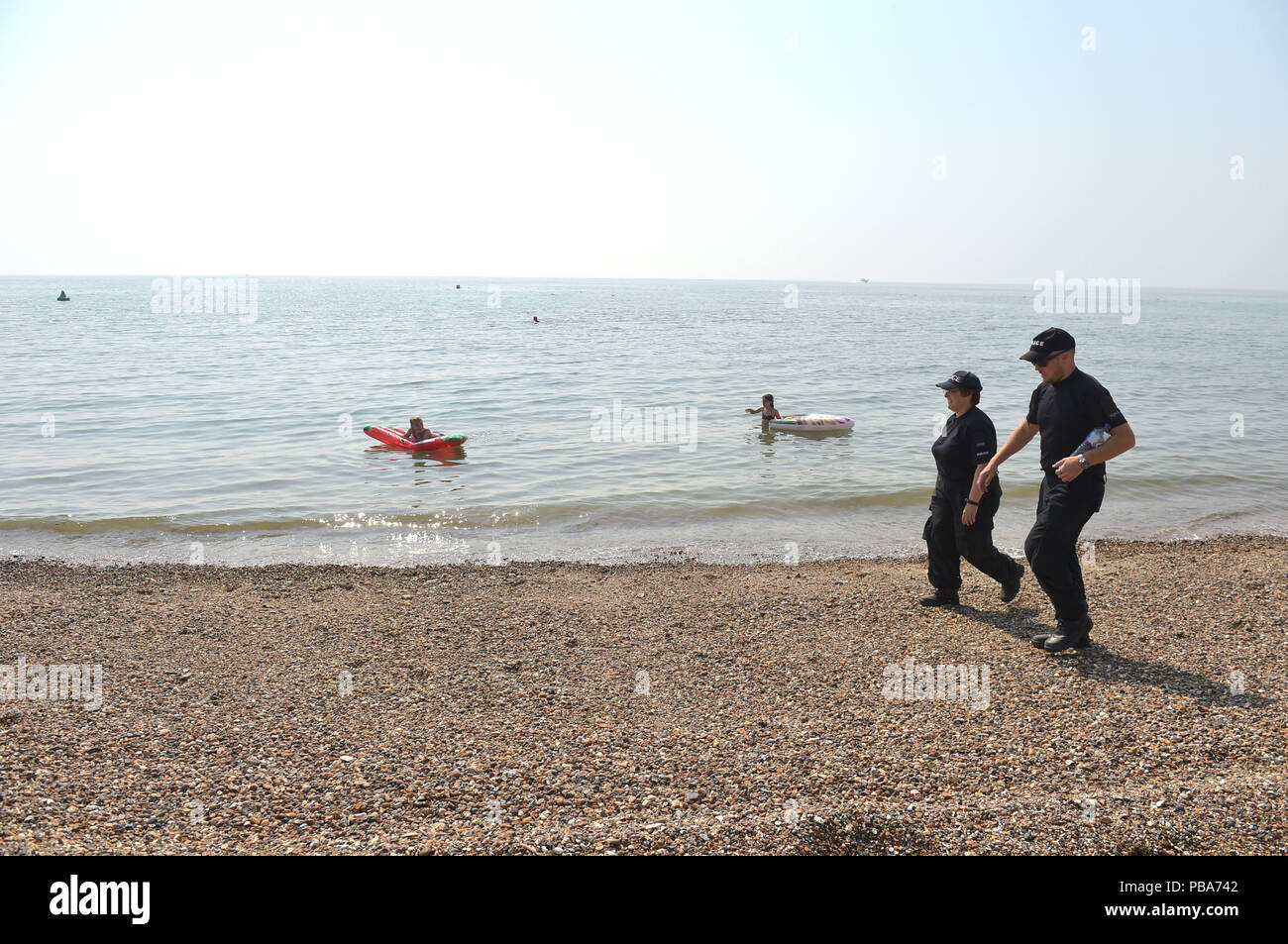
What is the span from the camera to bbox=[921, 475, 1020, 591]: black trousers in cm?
691

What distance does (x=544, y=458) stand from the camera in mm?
16844

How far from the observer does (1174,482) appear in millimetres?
14633

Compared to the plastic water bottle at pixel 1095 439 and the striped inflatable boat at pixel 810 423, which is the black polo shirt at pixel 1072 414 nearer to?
the plastic water bottle at pixel 1095 439

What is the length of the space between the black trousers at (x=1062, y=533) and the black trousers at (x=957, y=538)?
0.81m

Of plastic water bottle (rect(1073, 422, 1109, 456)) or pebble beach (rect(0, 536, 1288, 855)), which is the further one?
plastic water bottle (rect(1073, 422, 1109, 456))

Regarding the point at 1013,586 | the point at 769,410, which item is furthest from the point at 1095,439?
the point at 769,410

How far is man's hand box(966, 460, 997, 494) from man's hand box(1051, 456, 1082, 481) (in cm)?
81

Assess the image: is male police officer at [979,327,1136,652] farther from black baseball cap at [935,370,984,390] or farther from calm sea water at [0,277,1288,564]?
calm sea water at [0,277,1288,564]

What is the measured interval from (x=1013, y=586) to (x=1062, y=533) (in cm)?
175

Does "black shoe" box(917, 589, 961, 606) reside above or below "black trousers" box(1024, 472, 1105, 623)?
below

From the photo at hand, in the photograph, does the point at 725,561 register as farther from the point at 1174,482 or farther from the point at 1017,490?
the point at 1174,482

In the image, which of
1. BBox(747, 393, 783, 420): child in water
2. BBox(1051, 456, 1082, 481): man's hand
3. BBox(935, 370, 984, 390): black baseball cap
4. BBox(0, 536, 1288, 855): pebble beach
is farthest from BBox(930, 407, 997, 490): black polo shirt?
BBox(747, 393, 783, 420): child in water
